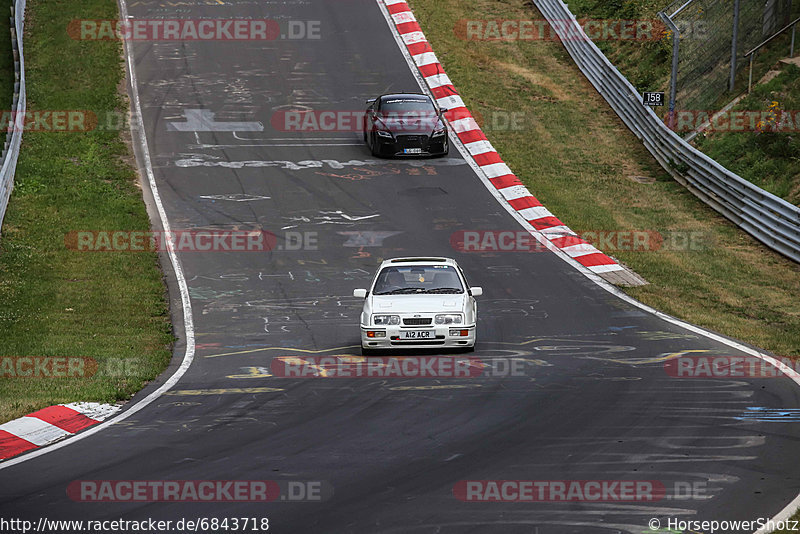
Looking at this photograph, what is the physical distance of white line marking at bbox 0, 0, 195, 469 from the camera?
436 inches

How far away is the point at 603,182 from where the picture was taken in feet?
94.9

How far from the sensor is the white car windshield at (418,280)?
54.2 feet

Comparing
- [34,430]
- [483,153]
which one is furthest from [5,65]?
[34,430]

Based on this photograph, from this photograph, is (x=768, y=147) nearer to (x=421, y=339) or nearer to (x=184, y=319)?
(x=421, y=339)

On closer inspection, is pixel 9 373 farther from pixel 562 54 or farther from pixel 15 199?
pixel 562 54

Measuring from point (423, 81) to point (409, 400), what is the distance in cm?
2412

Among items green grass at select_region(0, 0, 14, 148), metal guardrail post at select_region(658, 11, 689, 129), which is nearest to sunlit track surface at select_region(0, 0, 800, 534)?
metal guardrail post at select_region(658, 11, 689, 129)

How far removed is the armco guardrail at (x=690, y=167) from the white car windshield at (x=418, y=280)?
9905mm

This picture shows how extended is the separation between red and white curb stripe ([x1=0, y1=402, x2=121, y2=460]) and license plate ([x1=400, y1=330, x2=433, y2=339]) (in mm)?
4513

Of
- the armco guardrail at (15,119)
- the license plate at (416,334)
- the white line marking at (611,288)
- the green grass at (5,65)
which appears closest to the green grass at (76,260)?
the armco guardrail at (15,119)

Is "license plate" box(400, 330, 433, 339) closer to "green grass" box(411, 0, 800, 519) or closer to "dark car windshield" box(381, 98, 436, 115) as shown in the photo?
"green grass" box(411, 0, 800, 519)

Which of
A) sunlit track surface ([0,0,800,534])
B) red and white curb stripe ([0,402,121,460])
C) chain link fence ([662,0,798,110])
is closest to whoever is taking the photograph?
sunlit track surface ([0,0,800,534])

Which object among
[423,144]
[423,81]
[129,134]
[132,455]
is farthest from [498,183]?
[132,455]

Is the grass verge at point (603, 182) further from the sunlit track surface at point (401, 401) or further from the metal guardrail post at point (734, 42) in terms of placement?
the metal guardrail post at point (734, 42)
